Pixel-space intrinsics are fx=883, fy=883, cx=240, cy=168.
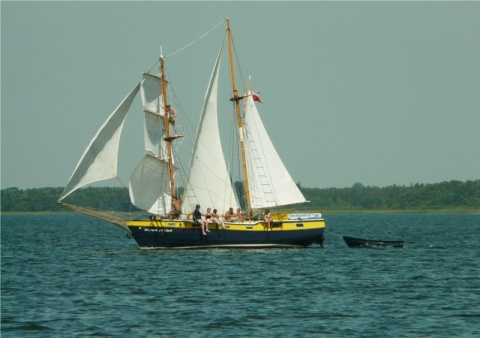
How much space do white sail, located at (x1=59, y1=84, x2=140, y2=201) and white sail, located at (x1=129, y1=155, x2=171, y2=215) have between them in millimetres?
2372

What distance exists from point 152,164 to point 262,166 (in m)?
7.74

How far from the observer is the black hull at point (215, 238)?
197 ft

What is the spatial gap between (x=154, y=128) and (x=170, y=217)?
649 cm

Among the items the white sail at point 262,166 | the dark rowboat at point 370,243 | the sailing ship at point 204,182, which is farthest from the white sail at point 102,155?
the dark rowboat at point 370,243

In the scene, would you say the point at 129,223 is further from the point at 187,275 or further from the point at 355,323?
the point at 355,323

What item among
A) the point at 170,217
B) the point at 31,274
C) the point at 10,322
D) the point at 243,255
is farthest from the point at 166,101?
the point at 10,322

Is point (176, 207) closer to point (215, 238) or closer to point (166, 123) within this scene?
point (215, 238)

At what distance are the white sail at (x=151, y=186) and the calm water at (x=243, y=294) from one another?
3.38m

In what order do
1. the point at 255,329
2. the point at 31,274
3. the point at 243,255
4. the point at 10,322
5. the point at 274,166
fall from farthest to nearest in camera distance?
the point at 274,166
the point at 243,255
the point at 31,274
the point at 10,322
the point at 255,329

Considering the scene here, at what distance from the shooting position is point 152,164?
62188 mm

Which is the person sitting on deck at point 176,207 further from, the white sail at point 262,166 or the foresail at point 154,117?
the white sail at point 262,166

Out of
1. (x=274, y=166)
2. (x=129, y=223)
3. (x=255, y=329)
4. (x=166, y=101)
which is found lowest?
(x=255, y=329)

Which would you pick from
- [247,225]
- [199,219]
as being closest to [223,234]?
[247,225]

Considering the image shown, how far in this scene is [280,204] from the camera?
62250mm
